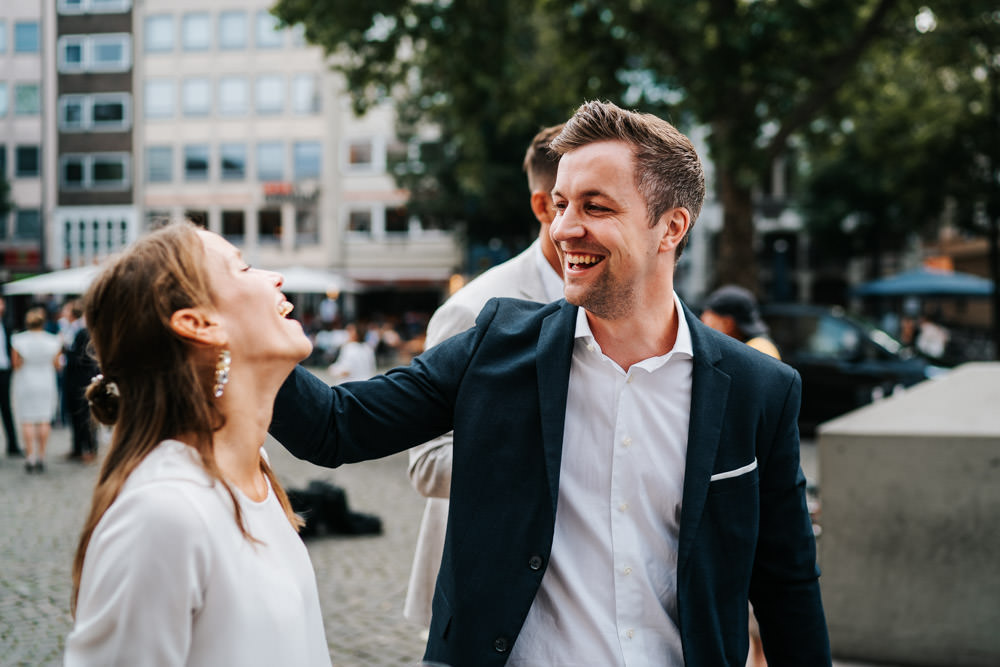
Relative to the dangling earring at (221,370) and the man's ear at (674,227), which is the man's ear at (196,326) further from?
the man's ear at (674,227)

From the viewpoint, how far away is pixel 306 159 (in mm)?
44469

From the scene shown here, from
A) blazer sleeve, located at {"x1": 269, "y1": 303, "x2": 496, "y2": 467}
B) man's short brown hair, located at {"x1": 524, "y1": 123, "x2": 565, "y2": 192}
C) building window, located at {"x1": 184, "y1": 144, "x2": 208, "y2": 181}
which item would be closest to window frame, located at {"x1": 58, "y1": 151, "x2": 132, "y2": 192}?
building window, located at {"x1": 184, "y1": 144, "x2": 208, "y2": 181}

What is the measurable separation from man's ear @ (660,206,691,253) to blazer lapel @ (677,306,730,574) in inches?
8.8

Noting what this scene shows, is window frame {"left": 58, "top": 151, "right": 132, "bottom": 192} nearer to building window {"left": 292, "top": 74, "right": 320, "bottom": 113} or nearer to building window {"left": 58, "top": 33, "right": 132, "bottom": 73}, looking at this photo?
building window {"left": 292, "top": 74, "right": 320, "bottom": 113}

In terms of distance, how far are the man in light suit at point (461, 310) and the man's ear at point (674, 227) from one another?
70 cm

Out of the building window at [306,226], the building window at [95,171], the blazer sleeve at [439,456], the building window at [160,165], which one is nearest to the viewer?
the blazer sleeve at [439,456]

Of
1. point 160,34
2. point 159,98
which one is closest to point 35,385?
point 159,98

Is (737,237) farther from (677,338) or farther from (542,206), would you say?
(677,338)

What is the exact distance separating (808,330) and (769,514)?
1137 centimetres

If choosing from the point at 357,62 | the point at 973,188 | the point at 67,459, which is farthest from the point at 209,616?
the point at 973,188

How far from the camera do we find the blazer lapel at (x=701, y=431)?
6.23 feet

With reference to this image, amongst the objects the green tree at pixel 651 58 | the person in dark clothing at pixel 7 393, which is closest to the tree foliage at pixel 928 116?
the green tree at pixel 651 58

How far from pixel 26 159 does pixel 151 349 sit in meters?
27.4

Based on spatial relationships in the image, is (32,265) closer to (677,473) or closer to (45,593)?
(45,593)
